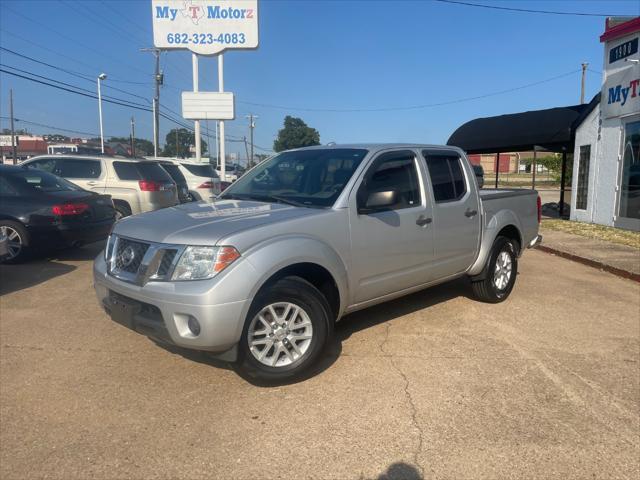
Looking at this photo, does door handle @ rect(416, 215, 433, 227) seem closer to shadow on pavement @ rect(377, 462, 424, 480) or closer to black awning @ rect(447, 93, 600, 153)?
shadow on pavement @ rect(377, 462, 424, 480)

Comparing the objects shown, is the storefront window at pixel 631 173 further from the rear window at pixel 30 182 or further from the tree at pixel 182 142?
the tree at pixel 182 142

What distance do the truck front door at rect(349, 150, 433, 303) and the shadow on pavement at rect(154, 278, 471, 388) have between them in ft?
1.92

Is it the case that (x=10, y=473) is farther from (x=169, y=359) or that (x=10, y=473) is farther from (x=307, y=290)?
(x=307, y=290)

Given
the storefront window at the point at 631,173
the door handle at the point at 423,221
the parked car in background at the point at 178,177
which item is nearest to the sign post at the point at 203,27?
the parked car in background at the point at 178,177

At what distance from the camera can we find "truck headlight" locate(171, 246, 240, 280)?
11.1ft

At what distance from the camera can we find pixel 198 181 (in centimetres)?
1555

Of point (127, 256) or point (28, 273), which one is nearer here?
point (127, 256)

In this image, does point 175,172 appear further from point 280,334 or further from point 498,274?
point 280,334

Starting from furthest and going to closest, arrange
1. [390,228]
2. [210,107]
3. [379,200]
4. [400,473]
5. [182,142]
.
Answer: [182,142] → [210,107] → [390,228] → [379,200] → [400,473]

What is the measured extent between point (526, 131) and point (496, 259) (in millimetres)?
11665

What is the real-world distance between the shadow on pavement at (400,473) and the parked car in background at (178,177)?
38.2ft

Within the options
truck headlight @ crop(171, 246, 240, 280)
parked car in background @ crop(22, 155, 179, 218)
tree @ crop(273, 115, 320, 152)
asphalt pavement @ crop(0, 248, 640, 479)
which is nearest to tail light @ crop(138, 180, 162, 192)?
parked car in background @ crop(22, 155, 179, 218)

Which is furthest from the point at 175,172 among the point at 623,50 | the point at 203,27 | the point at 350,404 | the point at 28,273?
the point at 350,404

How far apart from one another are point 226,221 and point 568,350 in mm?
3281
